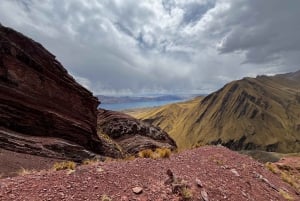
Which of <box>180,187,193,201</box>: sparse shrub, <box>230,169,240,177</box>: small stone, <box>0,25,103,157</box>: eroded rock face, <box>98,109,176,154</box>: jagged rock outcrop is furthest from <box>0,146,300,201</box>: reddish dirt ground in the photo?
<box>98,109,176,154</box>: jagged rock outcrop

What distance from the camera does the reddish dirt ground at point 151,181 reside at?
990 centimetres

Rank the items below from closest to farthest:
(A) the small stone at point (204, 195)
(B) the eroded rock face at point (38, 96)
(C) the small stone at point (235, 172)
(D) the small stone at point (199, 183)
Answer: (A) the small stone at point (204, 195), (D) the small stone at point (199, 183), (C) the small stone at point (235, 172), (B) the eroded rock face at point (38, 96)

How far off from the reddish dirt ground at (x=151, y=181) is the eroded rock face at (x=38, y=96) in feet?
41.2

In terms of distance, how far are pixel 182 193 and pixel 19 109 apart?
735 inches

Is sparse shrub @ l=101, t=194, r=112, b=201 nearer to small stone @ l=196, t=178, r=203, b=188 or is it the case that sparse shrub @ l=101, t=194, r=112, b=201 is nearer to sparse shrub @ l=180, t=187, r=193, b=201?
sparse shrub @ l=180, t=187, r=193, b=201

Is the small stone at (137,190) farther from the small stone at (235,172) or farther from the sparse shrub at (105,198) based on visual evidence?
the small stone at (235,172)

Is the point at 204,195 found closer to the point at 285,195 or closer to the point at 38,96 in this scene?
the point at 285,195

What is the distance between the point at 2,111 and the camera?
78.2 feet

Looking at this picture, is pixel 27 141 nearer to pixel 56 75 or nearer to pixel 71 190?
pixel 56 75

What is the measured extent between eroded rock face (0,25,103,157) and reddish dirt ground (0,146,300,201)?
41.2ft

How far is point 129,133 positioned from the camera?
41969 millimetres

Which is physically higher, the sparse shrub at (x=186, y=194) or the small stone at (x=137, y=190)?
the small stone at (x=137, y=190)

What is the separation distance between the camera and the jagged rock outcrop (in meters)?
38.7

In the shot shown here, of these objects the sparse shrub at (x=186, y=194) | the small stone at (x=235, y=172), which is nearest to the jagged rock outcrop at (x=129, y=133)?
the small stone at (x=235, y=172)
